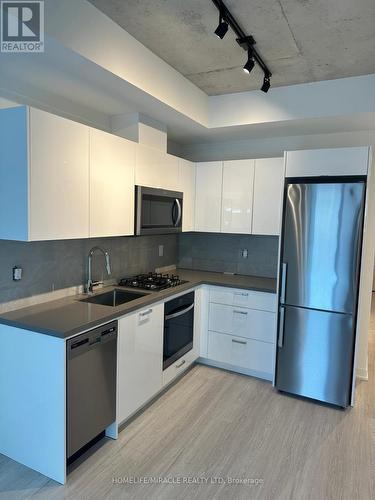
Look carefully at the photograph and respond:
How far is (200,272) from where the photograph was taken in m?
4.00

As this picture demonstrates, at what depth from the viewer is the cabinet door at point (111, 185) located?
7.86 ft

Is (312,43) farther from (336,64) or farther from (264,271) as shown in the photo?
(264,271)

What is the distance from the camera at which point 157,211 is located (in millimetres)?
3088

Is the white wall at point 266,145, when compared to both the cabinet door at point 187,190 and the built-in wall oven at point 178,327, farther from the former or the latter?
the built-in wall oven at point 178,327

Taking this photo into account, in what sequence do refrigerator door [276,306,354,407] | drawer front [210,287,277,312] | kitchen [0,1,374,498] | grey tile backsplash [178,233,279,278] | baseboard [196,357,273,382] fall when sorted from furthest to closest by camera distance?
grey tile backsplash [178,233,279,278], baseboard [196,357,273,382], drawer front [210,287,277,312], refrigerator door [276,306,354,407], kitchen [0,1,374,498]

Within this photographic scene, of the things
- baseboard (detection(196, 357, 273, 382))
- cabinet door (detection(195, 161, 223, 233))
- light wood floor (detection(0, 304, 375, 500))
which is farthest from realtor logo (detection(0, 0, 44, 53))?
baseboard (detection(196, 357, 273, 382))

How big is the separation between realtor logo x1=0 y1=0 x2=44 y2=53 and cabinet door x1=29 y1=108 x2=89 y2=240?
0.35m

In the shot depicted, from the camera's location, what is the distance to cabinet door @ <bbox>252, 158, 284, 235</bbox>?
333 centimetres

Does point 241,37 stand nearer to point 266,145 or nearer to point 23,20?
point 23,20

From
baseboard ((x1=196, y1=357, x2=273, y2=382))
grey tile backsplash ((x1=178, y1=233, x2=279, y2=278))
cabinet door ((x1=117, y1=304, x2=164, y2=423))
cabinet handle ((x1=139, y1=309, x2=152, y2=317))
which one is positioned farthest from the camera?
grey tile backsplash ((x1=178, y1=233, x2=279, y2=278))

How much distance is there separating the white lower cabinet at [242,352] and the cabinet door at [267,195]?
1.09 m

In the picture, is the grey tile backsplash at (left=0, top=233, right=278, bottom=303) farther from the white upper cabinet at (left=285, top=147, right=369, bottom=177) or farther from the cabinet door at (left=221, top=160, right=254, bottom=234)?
the white upper cabinet at (left=285, top=147, right=369, bottom=177)

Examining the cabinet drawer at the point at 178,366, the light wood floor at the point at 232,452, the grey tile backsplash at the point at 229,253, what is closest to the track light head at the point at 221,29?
the grey tile backsplash at the point at 229,253

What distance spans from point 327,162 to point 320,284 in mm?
993
